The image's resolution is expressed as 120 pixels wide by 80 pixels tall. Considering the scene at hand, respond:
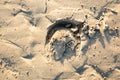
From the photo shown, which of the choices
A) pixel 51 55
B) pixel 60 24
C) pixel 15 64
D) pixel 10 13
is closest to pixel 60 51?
pixel 51 55

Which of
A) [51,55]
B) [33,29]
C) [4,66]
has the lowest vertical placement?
[4,66]

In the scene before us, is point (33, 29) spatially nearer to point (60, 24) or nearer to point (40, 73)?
point (60, 24)

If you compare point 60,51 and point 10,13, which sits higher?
point 10,13

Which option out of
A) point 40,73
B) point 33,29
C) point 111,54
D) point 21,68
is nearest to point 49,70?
point 40,73

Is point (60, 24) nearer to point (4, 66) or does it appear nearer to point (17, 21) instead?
point (17, 21)

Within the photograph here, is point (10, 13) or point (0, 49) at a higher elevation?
point (10, 13)
